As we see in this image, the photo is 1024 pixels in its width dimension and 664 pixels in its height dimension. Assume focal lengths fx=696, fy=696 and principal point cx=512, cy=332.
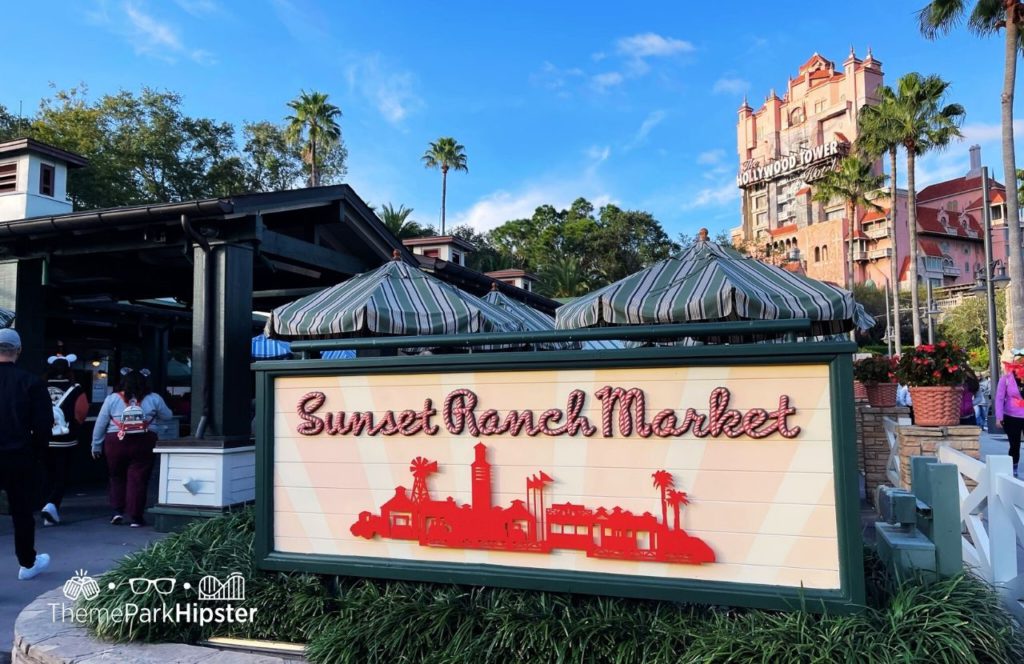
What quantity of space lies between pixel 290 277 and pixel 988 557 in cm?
956

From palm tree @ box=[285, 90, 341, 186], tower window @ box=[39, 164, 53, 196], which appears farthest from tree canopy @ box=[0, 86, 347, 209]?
tower window @ box=[39, 164, 53, 196]

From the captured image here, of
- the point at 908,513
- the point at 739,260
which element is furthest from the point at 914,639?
the point at 739,260

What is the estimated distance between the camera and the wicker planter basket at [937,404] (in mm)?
6086

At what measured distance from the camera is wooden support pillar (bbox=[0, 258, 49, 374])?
29.3ft

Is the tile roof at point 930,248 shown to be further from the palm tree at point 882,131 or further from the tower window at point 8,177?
the tower window at point 8,177

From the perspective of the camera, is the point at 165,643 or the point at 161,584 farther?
the point at 161,584

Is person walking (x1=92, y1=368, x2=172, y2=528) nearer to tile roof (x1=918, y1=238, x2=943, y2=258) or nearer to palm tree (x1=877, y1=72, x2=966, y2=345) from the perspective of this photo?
palm tree (x1=877, y1=72, x2=966, y2=345)

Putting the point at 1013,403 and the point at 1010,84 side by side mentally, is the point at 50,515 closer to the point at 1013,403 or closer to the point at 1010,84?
the point at 1013,403

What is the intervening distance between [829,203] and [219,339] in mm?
77277

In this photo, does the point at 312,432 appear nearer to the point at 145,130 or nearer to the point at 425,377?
the point at 425,377

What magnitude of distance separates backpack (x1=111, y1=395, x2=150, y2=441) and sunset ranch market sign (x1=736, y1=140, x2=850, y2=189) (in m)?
89.0

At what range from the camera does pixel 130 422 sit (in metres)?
7.64

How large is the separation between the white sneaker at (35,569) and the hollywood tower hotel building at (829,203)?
52925 mm

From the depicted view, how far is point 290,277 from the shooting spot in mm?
10961
